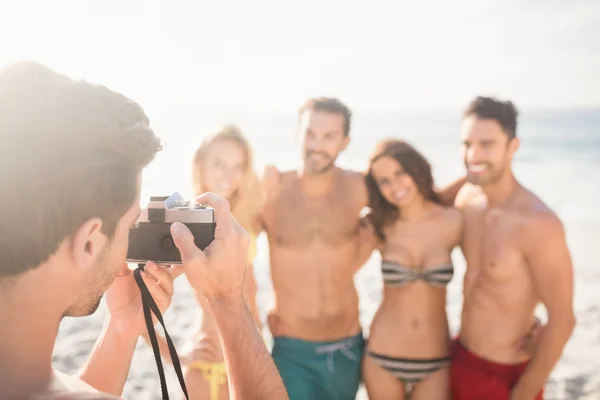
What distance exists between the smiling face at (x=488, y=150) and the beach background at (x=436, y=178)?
2.05 metres

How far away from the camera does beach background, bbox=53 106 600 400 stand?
20.3 ft

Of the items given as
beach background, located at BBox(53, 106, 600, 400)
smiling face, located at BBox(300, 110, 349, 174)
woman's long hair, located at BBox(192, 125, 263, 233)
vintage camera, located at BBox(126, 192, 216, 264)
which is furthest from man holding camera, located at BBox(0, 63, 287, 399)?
smiling face, located at BBox(300, 110, 349, 174)

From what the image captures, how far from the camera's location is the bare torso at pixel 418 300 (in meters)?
3.71

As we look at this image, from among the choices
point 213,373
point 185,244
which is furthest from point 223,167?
point 185,244

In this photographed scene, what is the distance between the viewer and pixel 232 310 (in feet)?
5.08

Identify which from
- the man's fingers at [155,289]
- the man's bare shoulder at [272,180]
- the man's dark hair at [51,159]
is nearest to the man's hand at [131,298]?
the man's fingers at [155,289]

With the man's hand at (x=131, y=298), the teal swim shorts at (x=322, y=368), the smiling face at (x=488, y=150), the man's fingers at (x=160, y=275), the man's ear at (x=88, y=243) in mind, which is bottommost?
the teal swim shorts at (x=322, y=368)

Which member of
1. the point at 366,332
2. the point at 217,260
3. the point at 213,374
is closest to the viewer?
the point at 217,260

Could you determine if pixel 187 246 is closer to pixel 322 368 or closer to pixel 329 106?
pixel 322 368

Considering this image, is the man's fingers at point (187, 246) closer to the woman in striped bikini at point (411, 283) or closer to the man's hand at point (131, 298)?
the man's hand at point (131, 298)

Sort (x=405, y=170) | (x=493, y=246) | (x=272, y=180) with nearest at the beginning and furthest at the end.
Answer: (x=493, y=246)
(x=405, y=170)
(x=272, y=180)

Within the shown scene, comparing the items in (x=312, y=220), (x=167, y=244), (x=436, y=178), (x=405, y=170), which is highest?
(x=405, y=170)

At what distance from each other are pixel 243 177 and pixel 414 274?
59.7 inches

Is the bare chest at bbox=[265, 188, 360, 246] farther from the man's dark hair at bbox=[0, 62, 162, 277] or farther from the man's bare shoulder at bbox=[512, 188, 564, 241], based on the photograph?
the man's dark hair at bbox=[0, 62, 162, 277]
